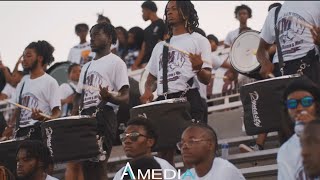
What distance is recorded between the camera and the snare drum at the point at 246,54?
10.1 m

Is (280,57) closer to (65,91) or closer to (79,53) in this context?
(65,91)

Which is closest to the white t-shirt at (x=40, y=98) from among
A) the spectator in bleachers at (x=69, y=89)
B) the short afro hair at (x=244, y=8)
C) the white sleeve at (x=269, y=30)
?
the white sleeve at (x=269, y=30)

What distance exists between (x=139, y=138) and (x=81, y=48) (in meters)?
6.96

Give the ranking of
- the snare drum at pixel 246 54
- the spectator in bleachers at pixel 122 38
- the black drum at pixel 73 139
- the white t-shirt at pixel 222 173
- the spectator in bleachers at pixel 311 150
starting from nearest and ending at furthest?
1. the spectator in bleachers at pixel 311 150
2. the white t-shirt at pixel 222 173
3. the black drum at pixel 73 139
4. the snare drum at pixel 246 54
5. the spectator in bleachers at pixel 122 38

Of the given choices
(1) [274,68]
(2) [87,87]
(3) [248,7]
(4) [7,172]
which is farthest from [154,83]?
(3) [248,7]

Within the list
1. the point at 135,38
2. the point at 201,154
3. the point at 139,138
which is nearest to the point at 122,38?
the point at 135,38

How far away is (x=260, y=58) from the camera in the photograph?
914cm

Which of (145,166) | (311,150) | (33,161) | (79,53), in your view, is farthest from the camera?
(79,53)

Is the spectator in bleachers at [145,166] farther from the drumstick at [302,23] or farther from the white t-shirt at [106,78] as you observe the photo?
the white t-shirt at [106,78]

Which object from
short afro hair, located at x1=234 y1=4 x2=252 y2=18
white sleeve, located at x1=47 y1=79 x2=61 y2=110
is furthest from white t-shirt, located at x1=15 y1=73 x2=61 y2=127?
short afro hair, located at x1=234 y1=4 x2=252 y2=18

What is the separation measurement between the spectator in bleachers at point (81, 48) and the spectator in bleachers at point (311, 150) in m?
9.22

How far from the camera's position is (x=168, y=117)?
8.84 meters

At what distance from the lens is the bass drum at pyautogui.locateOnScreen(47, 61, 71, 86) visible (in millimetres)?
14766

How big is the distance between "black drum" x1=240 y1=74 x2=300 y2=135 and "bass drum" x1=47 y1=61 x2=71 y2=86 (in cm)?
672
